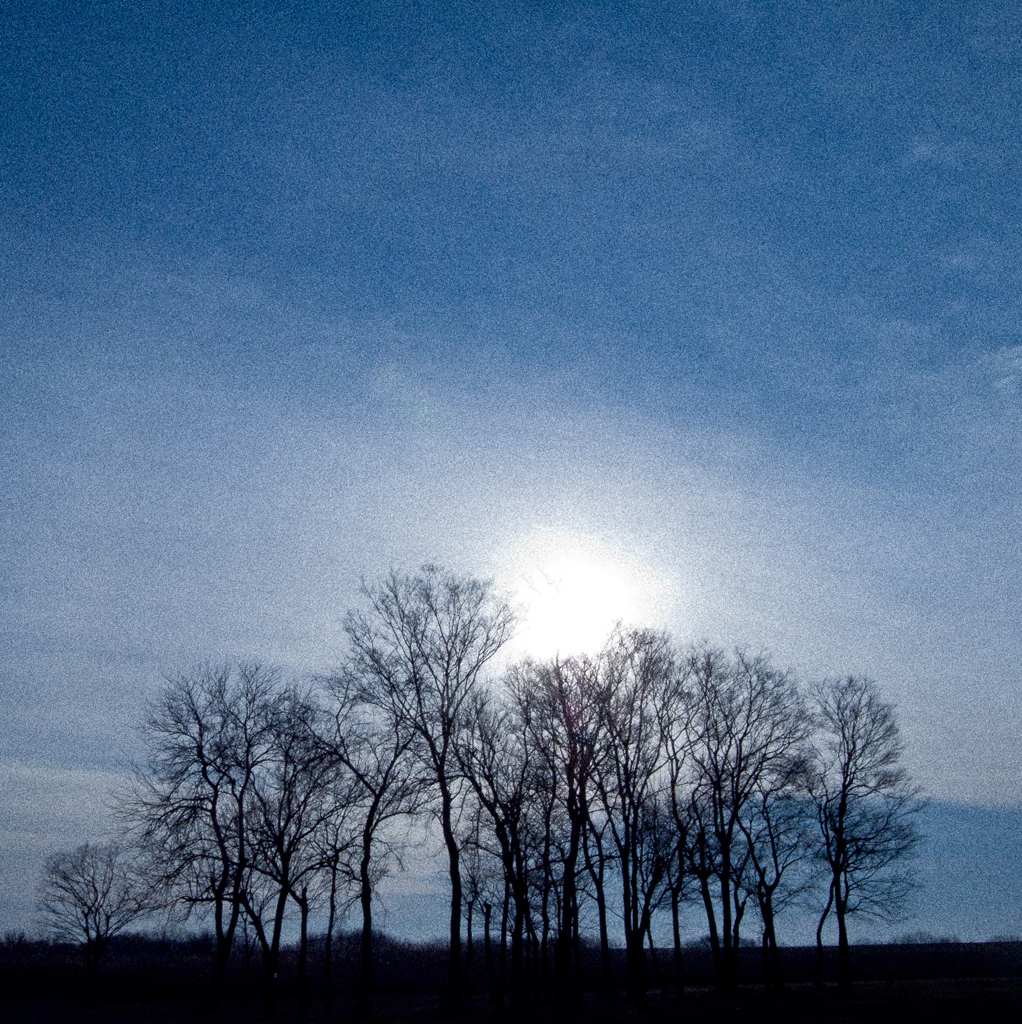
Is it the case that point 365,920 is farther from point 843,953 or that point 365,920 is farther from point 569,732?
point 843,953

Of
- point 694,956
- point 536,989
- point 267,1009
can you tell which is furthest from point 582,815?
point 694,956

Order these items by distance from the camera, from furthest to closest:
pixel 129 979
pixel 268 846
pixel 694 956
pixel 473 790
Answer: pixel 694 956 < pixel 129 979 < pixel 268 846 < pixel 473 790

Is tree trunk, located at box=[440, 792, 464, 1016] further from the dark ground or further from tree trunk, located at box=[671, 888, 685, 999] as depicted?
tree trunk, located at box=[671, 888, 685, 999]

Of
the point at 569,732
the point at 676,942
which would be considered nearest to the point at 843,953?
the point at 676,942

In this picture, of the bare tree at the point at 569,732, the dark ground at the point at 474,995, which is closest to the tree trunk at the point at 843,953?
the dark ground at the point at 474,995

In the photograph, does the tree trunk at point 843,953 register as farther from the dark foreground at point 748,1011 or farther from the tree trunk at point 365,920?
the tree trunk at point 365,920

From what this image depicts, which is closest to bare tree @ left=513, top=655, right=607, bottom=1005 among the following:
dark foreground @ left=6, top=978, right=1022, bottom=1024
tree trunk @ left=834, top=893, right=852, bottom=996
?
dark foreground @ left=6, top=978, right=1022, bottom=1024

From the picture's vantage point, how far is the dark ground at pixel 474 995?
127ft

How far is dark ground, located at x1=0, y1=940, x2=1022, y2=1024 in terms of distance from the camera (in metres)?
38.7

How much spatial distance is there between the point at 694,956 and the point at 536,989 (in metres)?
63.6

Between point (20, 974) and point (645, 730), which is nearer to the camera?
point (645, 730)

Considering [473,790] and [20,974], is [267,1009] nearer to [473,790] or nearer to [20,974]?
[473,790]

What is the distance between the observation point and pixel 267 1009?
139ft

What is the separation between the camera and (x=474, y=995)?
7481 cm
